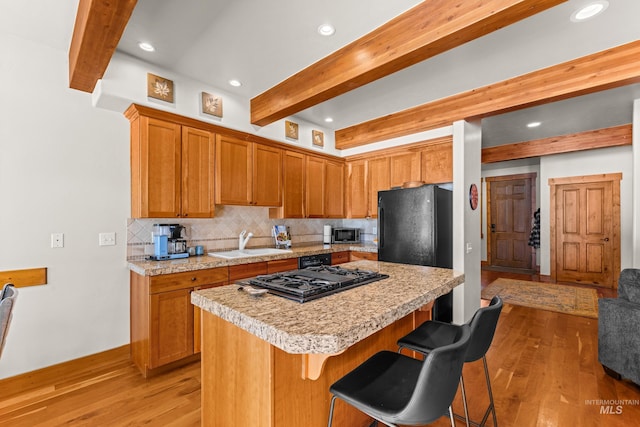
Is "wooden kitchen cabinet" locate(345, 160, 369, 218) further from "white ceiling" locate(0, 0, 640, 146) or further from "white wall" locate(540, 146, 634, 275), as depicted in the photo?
"white wall" locate(540, 146, 634, 275)

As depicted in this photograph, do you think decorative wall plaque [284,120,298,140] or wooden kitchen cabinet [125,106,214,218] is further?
decorative wall plaque [284,120,298,140]

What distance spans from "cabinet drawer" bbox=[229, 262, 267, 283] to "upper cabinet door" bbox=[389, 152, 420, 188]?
2204 mm

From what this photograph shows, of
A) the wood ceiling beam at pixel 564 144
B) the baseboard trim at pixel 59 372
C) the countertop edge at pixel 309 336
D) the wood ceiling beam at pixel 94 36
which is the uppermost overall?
the wood ceiling beam at pixel 564 144

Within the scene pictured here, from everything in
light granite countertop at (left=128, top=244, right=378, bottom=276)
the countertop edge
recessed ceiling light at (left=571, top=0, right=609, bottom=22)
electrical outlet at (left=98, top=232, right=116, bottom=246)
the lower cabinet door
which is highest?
recessed ceiling light at (left=571, top=0, right=609, bottom=22)

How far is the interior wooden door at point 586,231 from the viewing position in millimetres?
5305

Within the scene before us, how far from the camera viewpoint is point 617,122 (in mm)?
4363

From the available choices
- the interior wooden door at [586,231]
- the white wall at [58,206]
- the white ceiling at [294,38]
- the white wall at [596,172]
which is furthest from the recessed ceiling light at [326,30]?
the interior wooden door at [586,231]

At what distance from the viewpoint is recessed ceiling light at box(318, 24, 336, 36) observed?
6.77 feet

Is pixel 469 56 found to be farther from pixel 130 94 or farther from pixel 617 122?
pixel 617 122

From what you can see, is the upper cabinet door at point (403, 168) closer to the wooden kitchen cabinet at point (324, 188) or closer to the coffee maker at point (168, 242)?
the wooden kitchen cabinet at point (324, 188)

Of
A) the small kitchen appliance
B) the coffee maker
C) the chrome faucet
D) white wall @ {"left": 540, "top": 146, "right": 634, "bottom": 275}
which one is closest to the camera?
the coffee maker

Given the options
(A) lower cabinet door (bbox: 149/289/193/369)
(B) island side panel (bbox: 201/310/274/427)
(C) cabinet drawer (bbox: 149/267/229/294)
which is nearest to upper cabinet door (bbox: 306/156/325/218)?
(C) cabinet drawer (bbox: 149/267/229/294)

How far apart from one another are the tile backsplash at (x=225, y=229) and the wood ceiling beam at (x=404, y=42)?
4.95 feet

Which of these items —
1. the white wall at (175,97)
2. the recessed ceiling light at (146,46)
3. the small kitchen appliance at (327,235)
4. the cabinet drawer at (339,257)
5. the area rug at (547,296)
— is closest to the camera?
the recessed ceiling light at (146,46)
